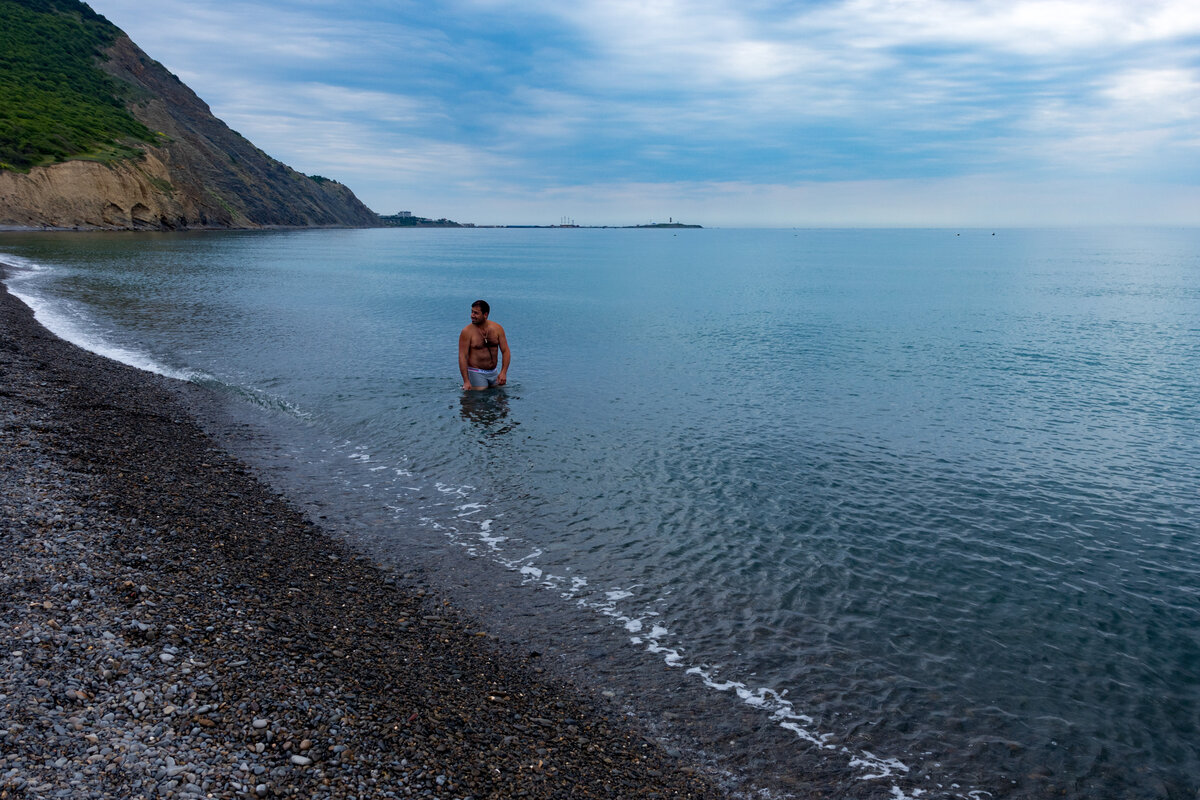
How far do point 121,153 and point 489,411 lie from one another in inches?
4579

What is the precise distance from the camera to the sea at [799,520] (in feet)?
24.8

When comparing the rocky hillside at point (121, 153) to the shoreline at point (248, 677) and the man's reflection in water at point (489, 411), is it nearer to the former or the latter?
the man's reflection in water at point (489, 411)

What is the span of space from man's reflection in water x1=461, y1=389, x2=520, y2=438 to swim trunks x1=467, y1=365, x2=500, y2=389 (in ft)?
0.91

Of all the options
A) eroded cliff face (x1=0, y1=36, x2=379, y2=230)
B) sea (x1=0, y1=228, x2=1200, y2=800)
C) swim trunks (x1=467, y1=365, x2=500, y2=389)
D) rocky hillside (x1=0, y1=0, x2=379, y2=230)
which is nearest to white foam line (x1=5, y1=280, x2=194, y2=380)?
sea (x1=0, y1=228, x2=1200, y2=800)

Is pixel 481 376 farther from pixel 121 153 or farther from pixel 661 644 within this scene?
pixel 121 153

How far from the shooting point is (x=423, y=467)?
15.3 m

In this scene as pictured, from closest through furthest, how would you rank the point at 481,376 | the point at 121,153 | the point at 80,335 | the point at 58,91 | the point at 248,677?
the point at 248,677 → the point at 481,376 → the point at 80,335 → the point at 121,153 → the point at 58,91

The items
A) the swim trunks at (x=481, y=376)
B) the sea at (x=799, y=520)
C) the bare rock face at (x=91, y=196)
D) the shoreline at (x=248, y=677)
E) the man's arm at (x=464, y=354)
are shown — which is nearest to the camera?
the shoreline at (x=248, y=677)

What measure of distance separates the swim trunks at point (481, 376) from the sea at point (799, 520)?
68 centimetres

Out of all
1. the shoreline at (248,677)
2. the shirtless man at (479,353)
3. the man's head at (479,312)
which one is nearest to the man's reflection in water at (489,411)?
the shirtless man at (479,353)

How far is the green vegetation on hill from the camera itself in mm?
96438

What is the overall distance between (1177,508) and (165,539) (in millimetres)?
17453

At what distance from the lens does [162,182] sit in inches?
4592

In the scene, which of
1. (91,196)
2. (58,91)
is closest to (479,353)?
(91,196)
